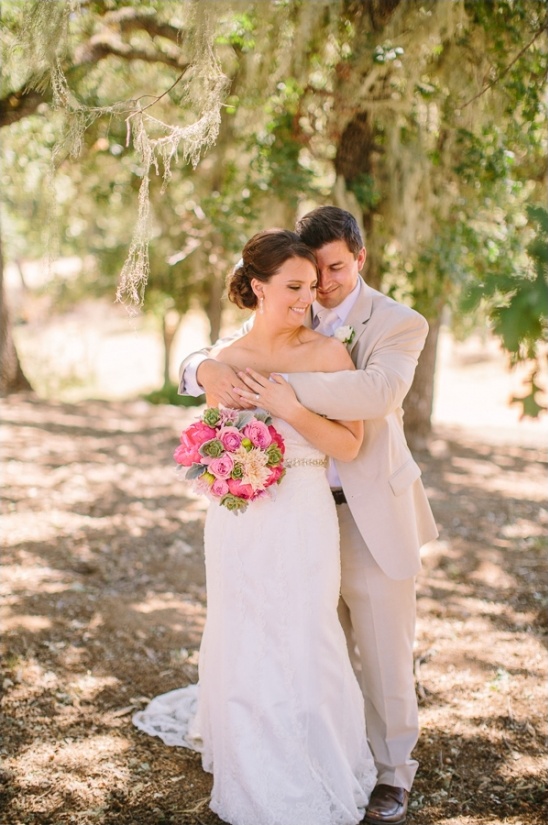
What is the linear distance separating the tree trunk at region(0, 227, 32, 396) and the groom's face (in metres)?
6.87

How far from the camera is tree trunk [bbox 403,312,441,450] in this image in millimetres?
7527

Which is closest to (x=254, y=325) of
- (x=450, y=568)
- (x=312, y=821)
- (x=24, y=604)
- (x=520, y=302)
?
(x=520, y=302)

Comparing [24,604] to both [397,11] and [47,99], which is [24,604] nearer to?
[47,99]

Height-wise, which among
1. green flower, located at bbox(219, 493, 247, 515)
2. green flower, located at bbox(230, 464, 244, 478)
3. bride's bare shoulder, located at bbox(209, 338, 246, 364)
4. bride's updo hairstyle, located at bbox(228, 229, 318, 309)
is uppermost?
bride's updo hairstyle, located at bbox(228, 229, 318, 309)

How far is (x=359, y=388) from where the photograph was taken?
8.65 feet

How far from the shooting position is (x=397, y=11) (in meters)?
4.48

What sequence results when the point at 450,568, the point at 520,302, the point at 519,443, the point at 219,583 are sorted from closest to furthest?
the point at 520,302, the point at 219,583, the point at 450,568, the point at 519,443

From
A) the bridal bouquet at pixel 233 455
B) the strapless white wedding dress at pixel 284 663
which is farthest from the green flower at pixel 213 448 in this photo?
the strapless white wedding dress at pixel 284 663

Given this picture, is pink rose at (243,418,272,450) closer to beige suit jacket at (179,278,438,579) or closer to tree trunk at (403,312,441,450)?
beige suit jacket at (179,278,438,579)

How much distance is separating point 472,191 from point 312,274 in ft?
11.4

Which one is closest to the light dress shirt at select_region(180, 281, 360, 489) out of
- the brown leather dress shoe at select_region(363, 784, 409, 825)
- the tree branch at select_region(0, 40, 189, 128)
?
the brown leather dress shoe at select_region(363, 784, 409, 825)

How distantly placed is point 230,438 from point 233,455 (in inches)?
2.6

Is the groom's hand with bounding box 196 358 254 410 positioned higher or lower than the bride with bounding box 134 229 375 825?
higher

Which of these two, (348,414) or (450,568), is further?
(450,568)
